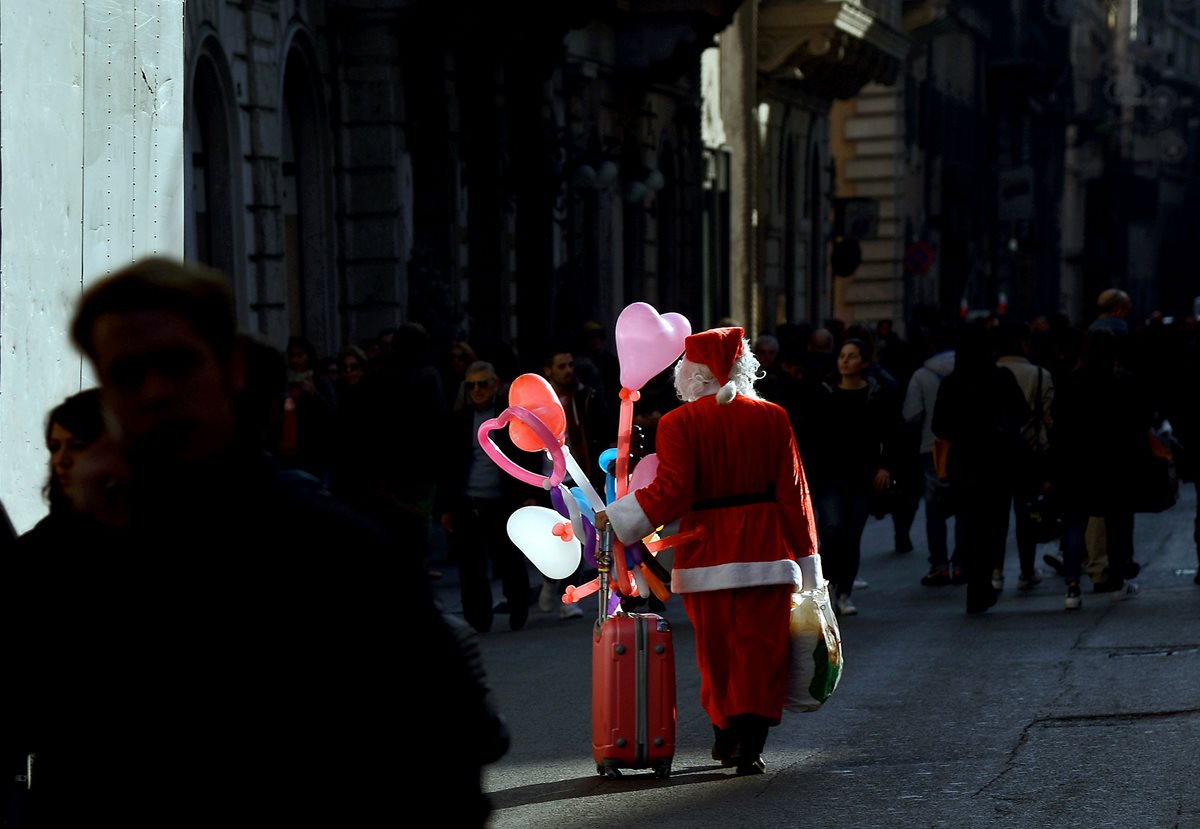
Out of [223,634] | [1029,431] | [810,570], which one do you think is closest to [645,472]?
[810,570]

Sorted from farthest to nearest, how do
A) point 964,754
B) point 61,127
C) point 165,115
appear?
point 964,754 → point 165,115 → point 61,127

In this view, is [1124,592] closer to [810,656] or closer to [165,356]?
[810,656]

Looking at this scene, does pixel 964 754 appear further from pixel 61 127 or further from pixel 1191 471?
pixel 1191 471

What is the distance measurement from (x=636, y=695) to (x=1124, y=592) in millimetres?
6728

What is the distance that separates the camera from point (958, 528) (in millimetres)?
14797

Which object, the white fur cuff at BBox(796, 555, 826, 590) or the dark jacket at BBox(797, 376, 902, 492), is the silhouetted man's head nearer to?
the white fur cuff at BBox(796, 555, 826, 590)

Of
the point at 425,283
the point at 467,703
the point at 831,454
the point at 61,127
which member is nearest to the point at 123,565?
the point at 467,703

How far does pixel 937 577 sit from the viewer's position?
15258 mm

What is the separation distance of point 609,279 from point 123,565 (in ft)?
90.0

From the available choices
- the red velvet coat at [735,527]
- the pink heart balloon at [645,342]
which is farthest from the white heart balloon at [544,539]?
the pink heart balloon at [645,342]

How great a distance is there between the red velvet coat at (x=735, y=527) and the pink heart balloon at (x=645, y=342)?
38 centimetres

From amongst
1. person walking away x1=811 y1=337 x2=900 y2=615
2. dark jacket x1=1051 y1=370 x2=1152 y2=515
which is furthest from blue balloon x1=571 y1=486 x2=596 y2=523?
dark jacket x1=1051 y1=370 x2=1152 y2=515

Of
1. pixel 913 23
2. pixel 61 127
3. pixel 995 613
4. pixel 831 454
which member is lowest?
pixel 995 613

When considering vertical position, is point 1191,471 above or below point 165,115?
below
